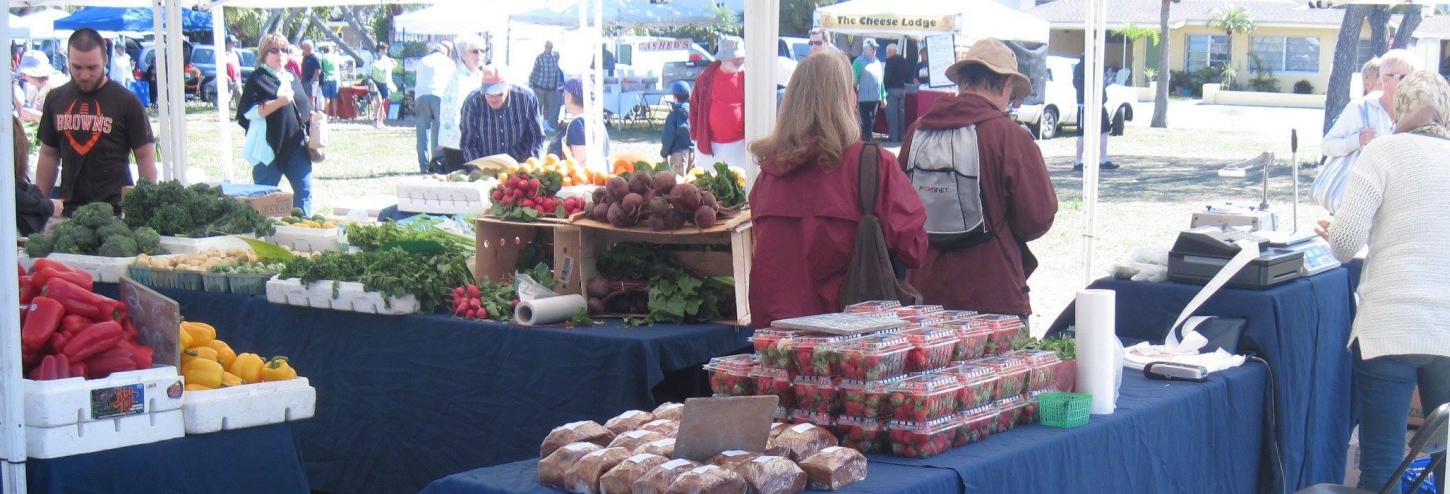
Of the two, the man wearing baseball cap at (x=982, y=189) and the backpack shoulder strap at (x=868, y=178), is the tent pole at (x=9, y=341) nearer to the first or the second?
the backpack shoulder strap at (x=868, y=178)

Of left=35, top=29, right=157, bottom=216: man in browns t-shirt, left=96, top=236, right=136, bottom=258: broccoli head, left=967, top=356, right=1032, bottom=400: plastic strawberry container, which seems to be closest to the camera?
left=967, top=356, right=1032, bottom=400: plastic strawberry container

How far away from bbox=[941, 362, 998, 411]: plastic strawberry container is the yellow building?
34.6 metres

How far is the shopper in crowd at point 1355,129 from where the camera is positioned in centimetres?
712

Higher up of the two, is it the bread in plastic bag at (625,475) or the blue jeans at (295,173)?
the blue jeans at (295,173)

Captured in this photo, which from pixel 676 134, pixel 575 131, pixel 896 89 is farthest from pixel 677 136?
pixel 896 89

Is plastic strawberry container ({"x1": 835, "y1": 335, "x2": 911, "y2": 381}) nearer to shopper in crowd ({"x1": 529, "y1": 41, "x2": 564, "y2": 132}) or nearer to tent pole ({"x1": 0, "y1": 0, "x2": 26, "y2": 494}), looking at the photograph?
tent pole ({"x1": 0, "y1": 0, "x2": 26, "y2": 494})

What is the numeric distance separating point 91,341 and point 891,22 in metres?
12.3

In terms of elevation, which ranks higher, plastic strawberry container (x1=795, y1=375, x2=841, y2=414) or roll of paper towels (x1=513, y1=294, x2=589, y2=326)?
plastic strawberry container (x1=795, y1=375, x2=841, y2=414)

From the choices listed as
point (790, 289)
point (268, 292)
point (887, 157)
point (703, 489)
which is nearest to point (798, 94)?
point (887, 157)

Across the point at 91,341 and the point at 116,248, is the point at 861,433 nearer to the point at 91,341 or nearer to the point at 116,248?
the point at 91,341

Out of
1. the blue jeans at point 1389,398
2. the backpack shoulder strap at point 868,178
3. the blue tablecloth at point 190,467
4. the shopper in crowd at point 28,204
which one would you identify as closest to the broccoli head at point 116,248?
the shopper in crowd at point 28,204

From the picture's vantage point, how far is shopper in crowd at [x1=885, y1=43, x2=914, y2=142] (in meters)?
20.0

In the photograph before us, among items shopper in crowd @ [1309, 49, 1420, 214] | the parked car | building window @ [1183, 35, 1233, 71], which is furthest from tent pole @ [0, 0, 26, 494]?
building window @ [1183, 35, 1233, 71]

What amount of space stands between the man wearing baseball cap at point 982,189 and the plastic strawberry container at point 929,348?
141 centimetres
